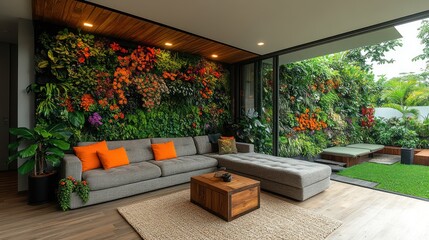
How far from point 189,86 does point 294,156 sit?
10.5 feet

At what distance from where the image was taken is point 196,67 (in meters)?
4.95

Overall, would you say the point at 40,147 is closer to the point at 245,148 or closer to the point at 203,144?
the point at 203,144

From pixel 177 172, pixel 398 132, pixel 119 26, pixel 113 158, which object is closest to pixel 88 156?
pixel 113 158

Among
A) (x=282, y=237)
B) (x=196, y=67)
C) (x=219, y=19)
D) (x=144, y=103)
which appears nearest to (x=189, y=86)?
(x=196, y=67)

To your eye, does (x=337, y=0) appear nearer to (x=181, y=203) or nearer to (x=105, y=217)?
(x=181, y=203)

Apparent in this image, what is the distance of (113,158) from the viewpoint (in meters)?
3.32

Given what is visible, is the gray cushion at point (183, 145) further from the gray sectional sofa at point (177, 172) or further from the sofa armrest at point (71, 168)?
the sofa armrest at point (71, 168)

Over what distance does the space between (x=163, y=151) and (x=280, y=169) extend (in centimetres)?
213

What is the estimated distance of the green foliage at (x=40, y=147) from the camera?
2.77 meters

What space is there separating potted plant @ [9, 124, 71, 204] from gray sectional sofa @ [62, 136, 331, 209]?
0.69ft

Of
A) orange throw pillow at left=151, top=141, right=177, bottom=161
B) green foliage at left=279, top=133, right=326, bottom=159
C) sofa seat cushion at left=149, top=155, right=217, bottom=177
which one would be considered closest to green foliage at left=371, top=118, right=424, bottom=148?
green foliage at left=279, top=133, right=326, bottom=159

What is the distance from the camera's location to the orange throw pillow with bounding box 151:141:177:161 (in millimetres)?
3941

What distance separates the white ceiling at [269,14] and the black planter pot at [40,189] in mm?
2449

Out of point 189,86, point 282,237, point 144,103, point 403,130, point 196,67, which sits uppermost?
point 196,67
